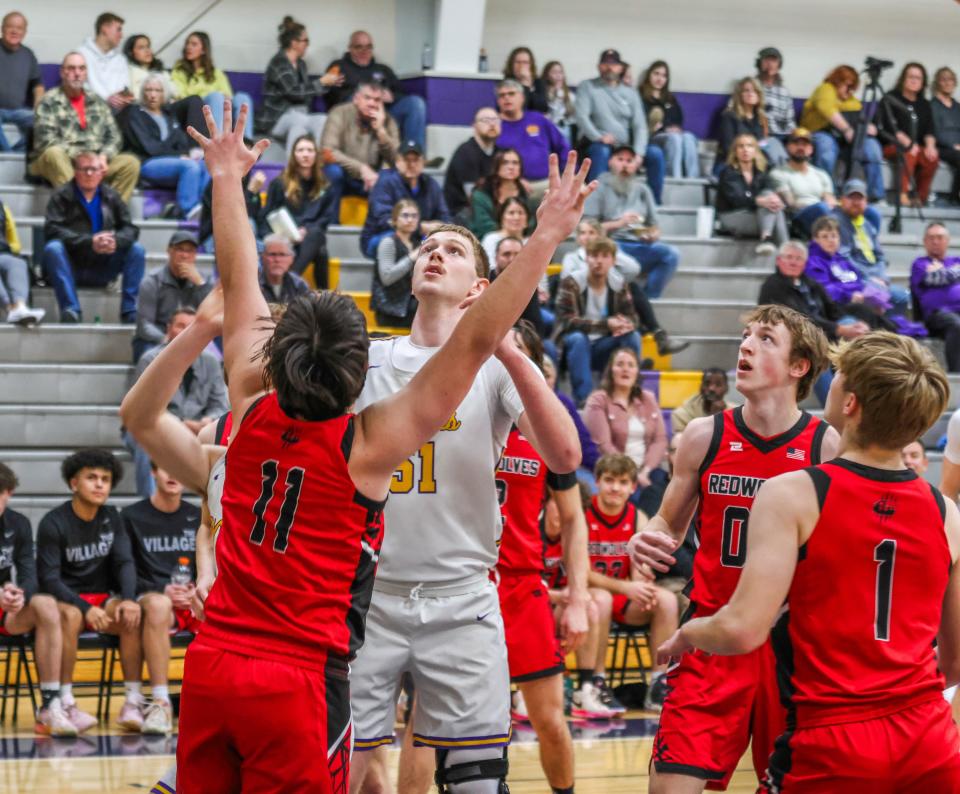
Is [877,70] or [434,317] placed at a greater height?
[877,70]

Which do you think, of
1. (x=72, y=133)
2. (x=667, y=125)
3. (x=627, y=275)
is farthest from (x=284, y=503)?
(x=667, y=125)

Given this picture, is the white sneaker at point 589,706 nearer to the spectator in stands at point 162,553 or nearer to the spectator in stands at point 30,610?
the spectator in stands at point 162,553

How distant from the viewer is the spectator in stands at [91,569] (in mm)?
8117

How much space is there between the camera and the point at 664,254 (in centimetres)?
1277

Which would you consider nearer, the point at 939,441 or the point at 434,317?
the point at 434,317

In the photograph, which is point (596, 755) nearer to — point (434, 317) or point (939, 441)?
point (434, 317)

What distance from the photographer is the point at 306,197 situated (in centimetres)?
1204

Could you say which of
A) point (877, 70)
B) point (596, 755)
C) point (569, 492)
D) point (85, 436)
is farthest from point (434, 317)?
point (877, 70)

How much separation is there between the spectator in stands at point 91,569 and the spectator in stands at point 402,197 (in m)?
3.89

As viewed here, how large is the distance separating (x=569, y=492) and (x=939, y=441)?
7204 mm

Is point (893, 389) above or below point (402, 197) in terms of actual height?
below

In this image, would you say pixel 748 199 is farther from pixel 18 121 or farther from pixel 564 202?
pixel 564 202

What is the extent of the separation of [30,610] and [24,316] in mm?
3251

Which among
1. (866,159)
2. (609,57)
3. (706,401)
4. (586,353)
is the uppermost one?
(609,57)
